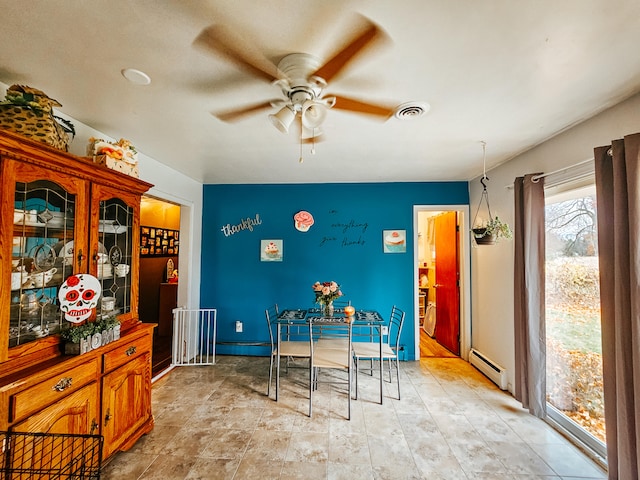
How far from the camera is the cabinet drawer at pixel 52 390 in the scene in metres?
1.36

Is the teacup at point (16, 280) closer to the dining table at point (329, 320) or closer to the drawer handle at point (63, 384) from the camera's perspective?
the drawer handle at point (63, 384)

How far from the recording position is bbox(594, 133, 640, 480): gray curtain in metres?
1.60

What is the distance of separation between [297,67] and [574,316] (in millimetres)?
2824

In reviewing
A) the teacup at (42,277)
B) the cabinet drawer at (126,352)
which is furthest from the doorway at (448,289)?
the teacup at (42,277)

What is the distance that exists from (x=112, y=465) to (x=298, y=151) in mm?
2893

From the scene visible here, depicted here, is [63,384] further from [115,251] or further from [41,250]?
[115,251]

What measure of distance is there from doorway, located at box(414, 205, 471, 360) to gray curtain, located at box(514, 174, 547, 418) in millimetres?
1422

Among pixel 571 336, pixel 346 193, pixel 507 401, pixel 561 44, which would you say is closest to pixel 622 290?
pixel 571 336

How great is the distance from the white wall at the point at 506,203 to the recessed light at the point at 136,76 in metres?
2.78

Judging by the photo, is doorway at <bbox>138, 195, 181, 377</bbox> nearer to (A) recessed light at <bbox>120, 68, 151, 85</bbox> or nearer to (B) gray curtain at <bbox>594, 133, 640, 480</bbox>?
(A) recessed light at <bbox>120, 68, 151, 85</bbox>

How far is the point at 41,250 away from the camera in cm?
167

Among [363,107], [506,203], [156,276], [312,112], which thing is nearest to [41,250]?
[312,112]

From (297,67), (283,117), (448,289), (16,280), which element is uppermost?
(297,67)

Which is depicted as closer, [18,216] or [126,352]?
[18,216]
